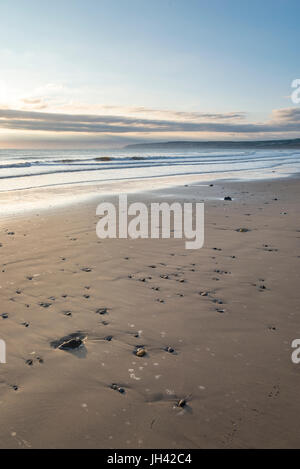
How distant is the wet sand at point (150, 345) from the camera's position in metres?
2.58

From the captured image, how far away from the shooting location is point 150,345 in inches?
141

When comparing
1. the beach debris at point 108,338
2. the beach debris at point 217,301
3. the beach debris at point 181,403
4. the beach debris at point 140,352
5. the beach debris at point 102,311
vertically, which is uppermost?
the beach debris at point 217,301

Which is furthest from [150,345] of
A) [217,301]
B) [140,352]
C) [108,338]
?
[217,301]

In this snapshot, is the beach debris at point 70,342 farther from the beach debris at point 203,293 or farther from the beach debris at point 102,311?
the beach debris at point 203,293

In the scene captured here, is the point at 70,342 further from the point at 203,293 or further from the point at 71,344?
the point at 203,293

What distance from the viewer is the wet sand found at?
2582mm

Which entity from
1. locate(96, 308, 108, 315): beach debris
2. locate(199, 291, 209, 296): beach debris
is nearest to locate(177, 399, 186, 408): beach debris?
locate(96, 308, 108, 315): beach debris

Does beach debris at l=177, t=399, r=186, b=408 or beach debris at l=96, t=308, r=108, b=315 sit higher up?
beach debris at l=96, t=308, r=108, b=315

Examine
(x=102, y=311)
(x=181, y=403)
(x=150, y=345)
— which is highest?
(x=102, y=311)

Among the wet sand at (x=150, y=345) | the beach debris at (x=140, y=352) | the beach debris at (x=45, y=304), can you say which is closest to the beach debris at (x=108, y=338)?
the wet sand at (x=150, y=345)

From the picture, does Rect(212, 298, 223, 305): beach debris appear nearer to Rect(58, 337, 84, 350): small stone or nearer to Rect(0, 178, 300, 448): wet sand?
Rect(0, 178, 300, 448): wet sand

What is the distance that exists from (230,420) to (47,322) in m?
2.36

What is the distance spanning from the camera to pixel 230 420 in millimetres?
2637

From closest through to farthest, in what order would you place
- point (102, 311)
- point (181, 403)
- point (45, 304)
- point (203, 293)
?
point (181, 403), point (102, 311), point (45, 304), point (203, 293)
